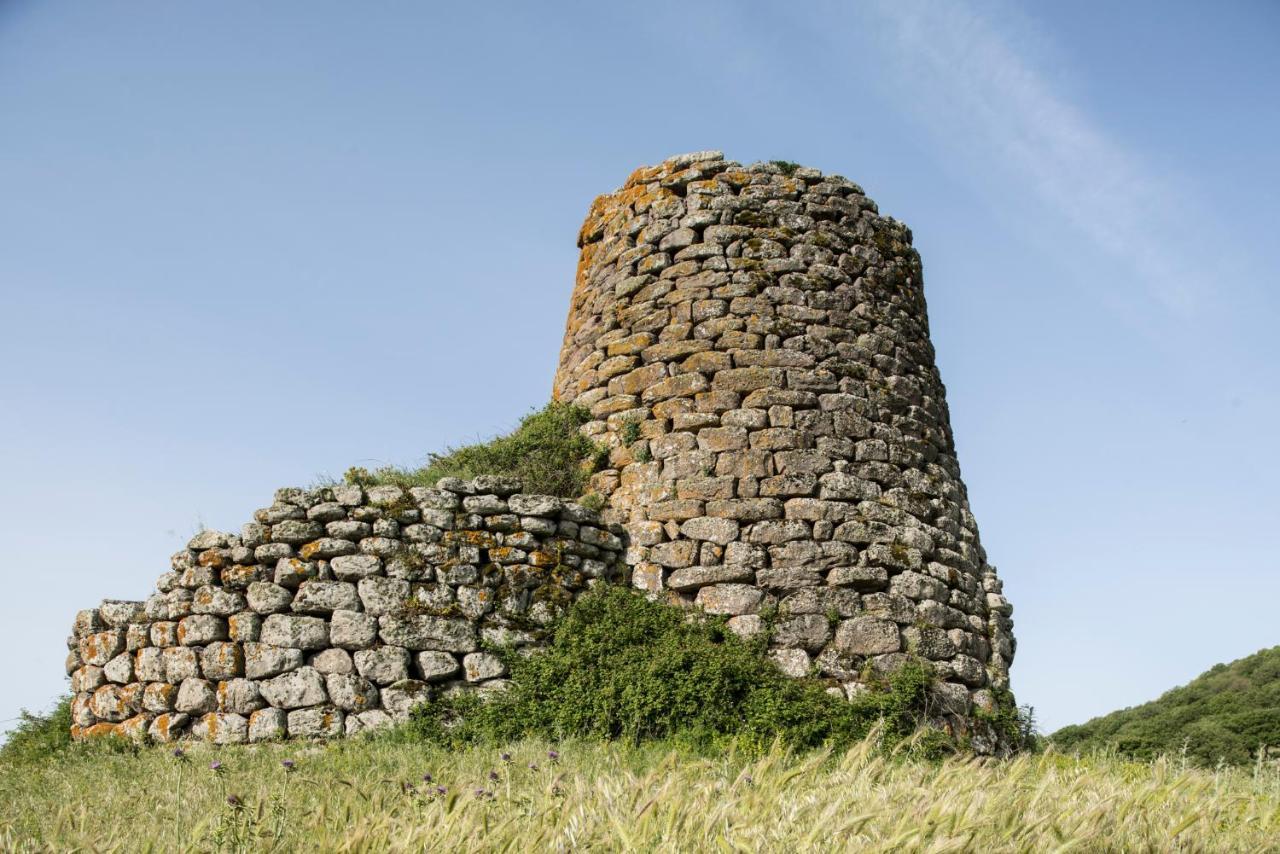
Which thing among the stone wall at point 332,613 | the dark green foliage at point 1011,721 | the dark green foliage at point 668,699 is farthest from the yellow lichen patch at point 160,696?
the dark green foliage at point 1011,721

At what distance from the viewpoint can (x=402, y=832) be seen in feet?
11.8

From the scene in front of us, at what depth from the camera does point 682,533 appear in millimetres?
7922

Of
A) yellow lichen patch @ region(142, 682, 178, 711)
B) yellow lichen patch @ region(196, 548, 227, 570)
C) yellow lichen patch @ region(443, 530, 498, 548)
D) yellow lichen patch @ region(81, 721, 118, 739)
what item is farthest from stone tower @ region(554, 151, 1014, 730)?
yellow lichen patch @ region(81, 721, 118, 739)

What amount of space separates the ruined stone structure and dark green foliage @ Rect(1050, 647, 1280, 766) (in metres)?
6.62

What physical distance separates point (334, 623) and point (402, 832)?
12.6ft

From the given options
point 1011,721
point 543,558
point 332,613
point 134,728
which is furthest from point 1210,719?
point 134,728

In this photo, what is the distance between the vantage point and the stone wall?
708 cm

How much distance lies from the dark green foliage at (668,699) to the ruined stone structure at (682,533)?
22cm

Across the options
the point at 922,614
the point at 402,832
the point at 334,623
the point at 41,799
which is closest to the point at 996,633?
the point at 922,614

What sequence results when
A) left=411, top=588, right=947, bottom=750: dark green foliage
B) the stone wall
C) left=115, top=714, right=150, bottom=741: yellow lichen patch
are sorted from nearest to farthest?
left=411, top=588, right=947, bottom=750: dark green foliage, the stone wall, left=115, top=714, right=150, bottom=741: yellow lichen patch

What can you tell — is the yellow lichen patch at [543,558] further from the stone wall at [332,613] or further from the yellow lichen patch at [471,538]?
the yellow lichen patch at [471,538]

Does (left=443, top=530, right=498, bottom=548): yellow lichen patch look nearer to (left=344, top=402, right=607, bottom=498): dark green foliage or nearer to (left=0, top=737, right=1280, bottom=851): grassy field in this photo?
(left=344, top=402, right=607, bottom=498): dark green foliage

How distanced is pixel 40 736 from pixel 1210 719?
16.8 m

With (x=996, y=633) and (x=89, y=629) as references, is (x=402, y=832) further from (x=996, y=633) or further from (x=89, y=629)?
(x=996, y=633)
